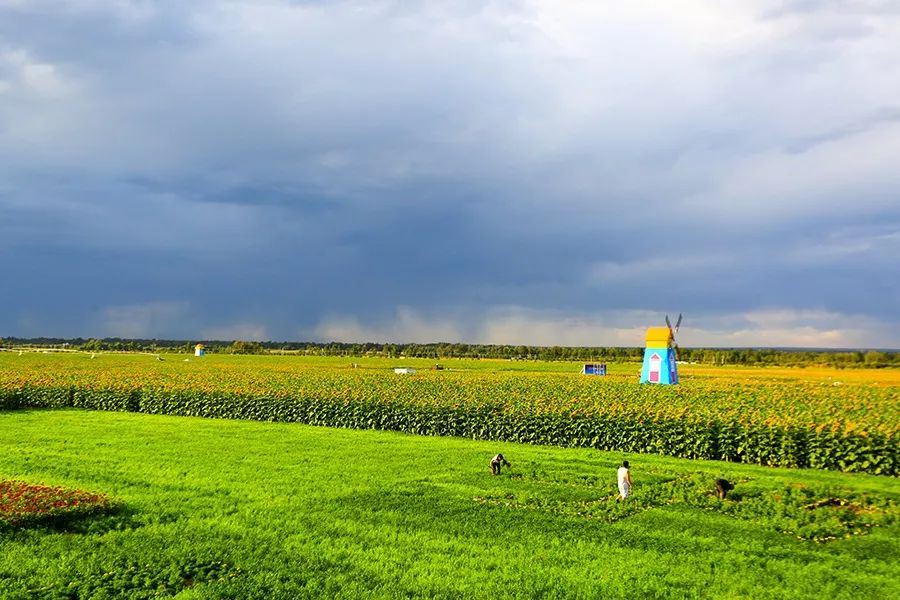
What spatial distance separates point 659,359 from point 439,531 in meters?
50.3

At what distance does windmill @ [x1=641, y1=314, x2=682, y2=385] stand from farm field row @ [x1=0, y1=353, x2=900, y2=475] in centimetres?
602

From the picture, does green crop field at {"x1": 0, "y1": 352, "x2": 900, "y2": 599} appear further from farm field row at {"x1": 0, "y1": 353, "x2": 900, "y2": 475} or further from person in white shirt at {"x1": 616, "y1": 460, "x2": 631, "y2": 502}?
person in white shirt at {"x1": 616, "y1": 460, "x2": 631, "y2": 502}

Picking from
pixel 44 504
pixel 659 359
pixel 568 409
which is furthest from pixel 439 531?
pixel 659 359

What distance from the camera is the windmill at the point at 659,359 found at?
60281 millimetres

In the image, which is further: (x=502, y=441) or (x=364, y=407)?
(x=364, y=407)

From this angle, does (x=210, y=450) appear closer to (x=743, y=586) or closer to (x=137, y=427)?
(x=137, y=427)

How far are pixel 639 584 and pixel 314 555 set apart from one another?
6.29 meters

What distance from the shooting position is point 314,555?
13156mm

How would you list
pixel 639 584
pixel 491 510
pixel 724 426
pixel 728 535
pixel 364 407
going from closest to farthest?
pixel 639 584 → pixel 728 535 → pixel 491 510 → pixel 724 426 → pixel 364 407

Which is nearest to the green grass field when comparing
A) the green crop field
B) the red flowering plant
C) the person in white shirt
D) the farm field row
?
the green crop field

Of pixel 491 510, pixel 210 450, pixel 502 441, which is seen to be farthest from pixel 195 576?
pixel 502 441

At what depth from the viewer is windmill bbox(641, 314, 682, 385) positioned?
60.3 metres

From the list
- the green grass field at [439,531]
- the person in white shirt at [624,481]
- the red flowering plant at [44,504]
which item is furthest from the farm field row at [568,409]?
the red flowering plant at [44,504]

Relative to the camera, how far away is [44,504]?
15.6 meters
